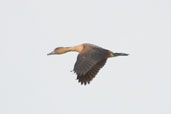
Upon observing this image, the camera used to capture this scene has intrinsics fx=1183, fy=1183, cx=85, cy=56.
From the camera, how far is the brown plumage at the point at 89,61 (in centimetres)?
3899

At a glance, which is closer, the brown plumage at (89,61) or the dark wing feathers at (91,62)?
the brown plumage at (89,61)

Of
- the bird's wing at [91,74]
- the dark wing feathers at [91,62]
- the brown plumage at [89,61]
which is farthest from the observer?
the bird's wing at [91,74]

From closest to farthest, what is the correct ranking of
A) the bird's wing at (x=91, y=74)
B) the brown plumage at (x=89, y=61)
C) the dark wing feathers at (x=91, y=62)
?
the brown plumage at (x=89, y=61) < the dark wing feathers at (x=91, y=62) < the bird's wing at (x=91, y=74)

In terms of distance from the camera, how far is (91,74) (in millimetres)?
40219

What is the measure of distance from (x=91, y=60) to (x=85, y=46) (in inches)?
71.9

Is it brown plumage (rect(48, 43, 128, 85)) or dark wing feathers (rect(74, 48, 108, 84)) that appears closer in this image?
brown plumage (rect(48, 43, 128, 85))

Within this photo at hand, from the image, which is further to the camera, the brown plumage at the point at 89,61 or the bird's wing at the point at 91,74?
the bird's wing at the point at 91,74

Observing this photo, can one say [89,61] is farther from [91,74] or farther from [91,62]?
[91,74]

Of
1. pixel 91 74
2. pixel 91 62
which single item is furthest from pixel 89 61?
pixel 91 74

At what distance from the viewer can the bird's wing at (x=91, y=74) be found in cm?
4016

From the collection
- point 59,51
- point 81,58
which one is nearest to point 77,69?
point 81,58

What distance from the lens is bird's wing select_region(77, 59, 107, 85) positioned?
4016cm

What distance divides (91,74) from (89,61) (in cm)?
93

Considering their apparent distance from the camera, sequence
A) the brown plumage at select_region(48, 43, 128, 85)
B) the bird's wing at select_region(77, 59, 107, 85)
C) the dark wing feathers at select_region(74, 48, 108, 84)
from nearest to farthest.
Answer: the brown plumage at select_region(48, 43, 128, 85)
the dark wing feathers at select_region(74, 48, 108, 84)
the bird's wing at select_region(77, 59, 107, 85)
